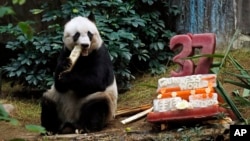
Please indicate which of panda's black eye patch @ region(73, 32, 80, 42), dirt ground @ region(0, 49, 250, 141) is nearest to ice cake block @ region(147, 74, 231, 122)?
dirt ground @ region(0, 49, 250, 141)

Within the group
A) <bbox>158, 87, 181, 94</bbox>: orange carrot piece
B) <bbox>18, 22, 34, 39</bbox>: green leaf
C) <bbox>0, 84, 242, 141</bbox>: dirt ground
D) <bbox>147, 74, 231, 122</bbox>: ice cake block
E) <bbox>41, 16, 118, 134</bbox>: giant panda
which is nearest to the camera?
<bbox>18, 22, 34, 39</bbox>: green leaf

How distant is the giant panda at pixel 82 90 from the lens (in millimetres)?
5762

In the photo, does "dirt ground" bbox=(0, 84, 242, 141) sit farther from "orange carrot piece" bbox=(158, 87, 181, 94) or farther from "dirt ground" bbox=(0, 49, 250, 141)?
"orange carrot piece" bbox=(158, 87, 181, 94)

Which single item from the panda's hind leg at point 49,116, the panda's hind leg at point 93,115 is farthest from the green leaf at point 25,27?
the panda's hind leg at point 49,116

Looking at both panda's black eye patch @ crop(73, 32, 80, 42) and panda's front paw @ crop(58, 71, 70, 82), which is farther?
panda's black eye patch @ crop(73, 32, 80, 42)

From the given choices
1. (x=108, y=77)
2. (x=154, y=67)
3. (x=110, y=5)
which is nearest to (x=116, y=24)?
(x=110, y=5)

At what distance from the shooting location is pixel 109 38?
7699 millimetres

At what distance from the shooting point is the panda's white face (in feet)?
19.0

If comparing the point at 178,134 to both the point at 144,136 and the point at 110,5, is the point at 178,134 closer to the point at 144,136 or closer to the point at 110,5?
the point at 144,136

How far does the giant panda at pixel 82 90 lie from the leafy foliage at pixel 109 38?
1.67 metres

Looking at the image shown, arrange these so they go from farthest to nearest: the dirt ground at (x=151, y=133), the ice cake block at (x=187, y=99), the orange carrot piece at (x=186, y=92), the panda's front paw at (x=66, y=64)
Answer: the panda's front paw at (x=66, y=64) → the orange carrot piece at (x=186, y=92) → the ice cake block at (x=187, y=99) → the dirt ground at (x=151, y=133)

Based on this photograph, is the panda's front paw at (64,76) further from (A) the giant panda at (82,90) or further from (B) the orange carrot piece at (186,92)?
(B) the orange carrot piece at (186,92)

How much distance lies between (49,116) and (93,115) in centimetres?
50

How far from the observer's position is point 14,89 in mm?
8469
